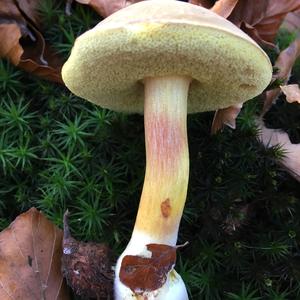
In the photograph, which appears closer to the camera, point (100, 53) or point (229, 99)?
point (100, 53)

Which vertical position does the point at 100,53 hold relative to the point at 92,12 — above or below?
above

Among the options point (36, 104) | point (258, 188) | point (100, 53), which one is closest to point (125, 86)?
point (100, 53)

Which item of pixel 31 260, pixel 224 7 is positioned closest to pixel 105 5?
pixel 224 7

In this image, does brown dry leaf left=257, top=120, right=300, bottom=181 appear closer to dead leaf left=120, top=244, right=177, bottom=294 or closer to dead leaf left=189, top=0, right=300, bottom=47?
dead leaf left=189, top=0, right=300, bottom=47

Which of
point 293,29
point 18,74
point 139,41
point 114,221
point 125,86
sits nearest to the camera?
point 139,41

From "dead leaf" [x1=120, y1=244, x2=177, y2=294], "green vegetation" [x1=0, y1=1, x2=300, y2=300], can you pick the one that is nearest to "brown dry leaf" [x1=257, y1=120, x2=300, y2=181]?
"green vegetation" [x1=0, y1=1, x2=300, y2=300]

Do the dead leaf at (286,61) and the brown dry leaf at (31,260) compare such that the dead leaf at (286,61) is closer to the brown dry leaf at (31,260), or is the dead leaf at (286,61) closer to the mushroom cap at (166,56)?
the mushroom cap at (166,56)

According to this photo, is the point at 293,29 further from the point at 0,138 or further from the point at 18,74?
the point at 0,138
